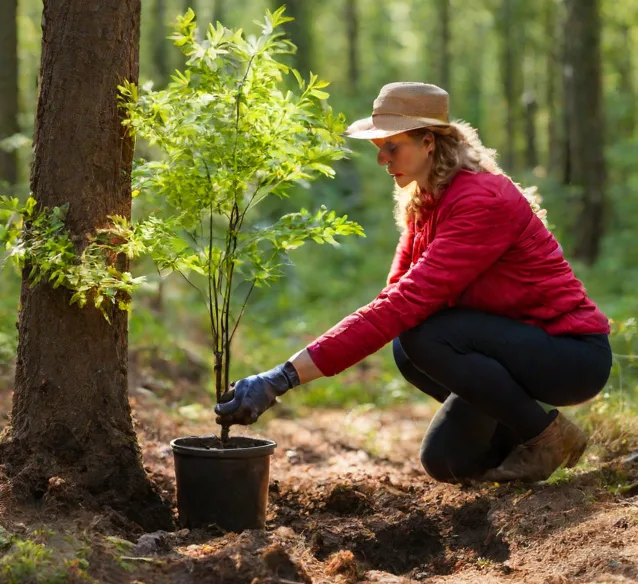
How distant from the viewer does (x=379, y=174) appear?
21.9 m

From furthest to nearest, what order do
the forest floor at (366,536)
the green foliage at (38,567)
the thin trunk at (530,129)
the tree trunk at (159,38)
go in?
the thin trunk at (530,129), the tree trunk at (159,38), the forest floor at (366,536), the green foliage at (38,567)

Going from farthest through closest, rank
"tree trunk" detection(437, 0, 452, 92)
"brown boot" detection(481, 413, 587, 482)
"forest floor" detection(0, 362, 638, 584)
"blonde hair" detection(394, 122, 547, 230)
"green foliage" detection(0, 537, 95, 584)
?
"tree trunk" detection(437, 0, 452, 92) → "brown boot" detection(481, 413, 587, 482) → "blonde hair" detection(394, 122, 547, 230) → "forest floor" detection(0, 362, 638, 584) → "green foliage" detection(0, 537, 95, 584)

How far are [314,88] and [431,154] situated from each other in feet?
1.97

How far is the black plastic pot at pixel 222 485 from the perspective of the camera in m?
3.07

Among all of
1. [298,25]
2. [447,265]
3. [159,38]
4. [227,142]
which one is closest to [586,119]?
[298,25]

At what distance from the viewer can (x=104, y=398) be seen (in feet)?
11.0

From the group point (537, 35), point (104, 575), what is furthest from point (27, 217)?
point (537, 35)

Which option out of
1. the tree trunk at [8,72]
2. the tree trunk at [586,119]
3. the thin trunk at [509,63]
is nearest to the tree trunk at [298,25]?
the tree trunk at [586,119]

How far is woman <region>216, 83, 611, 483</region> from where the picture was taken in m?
3.22

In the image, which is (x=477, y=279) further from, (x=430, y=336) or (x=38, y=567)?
(x=38, y=567)

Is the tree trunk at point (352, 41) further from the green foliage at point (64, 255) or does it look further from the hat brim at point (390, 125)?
the green foliage at point (64, 255)

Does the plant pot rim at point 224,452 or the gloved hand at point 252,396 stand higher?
the gloved hand at point 252,396

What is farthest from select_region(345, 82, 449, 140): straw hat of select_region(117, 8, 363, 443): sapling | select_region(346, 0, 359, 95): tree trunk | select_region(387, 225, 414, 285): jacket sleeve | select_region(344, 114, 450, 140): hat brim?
select_region(346, 0, 359, 95): tree trunk

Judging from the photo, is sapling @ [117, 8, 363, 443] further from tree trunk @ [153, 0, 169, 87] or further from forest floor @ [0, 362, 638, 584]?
tree trunk @ [153, 0, 169, 87]
